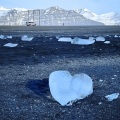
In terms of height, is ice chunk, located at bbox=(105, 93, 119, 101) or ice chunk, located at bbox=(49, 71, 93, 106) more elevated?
ice chunk, located at bbox=(49, 71, 93, 106)

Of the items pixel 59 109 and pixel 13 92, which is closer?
pixel 59 109

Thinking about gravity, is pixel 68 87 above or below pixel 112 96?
above

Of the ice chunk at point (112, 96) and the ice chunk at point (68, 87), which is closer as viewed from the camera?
the ice chunk at point (68, 87)

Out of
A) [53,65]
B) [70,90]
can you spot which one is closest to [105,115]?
[70,90]

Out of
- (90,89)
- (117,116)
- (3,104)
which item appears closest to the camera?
(117,116)

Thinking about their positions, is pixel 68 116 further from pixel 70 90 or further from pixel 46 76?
pixel 46 76

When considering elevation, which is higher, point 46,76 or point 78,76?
point 78,76

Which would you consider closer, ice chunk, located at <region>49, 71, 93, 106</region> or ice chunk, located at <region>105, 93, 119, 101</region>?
ice chunk, located at <region>49, 71, 93, 106</region>

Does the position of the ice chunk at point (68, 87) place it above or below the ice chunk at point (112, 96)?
above
